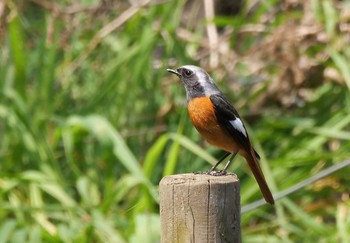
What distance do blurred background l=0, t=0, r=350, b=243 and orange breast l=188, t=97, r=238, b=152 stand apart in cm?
127

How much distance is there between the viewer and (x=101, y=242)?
4562mm

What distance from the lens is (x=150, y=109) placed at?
5.93 meters

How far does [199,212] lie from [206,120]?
3.12 feet

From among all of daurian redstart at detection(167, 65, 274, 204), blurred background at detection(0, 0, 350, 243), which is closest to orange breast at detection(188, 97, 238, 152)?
daurian redstart at detection(167, 65, 274, 204)

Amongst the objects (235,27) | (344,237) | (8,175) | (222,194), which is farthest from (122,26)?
(222,194)

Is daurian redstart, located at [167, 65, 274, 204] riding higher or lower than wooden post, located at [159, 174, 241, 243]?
higher

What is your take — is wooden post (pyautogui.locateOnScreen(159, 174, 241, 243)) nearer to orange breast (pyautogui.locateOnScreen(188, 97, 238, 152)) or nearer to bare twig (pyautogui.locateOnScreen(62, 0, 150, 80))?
orange breast (pyautogui.locateOnScreen(188, 97, 238, 152))

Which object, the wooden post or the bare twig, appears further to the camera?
the bare twig

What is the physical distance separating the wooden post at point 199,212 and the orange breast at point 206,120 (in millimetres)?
859

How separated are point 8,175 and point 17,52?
83 centimetres

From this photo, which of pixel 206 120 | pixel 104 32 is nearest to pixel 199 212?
pixel 206 120

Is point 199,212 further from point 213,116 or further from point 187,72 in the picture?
point 187,72

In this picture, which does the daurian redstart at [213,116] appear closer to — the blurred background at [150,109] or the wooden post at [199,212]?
the wooden post at [199,212]

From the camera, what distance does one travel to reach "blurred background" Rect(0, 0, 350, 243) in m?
4.94
